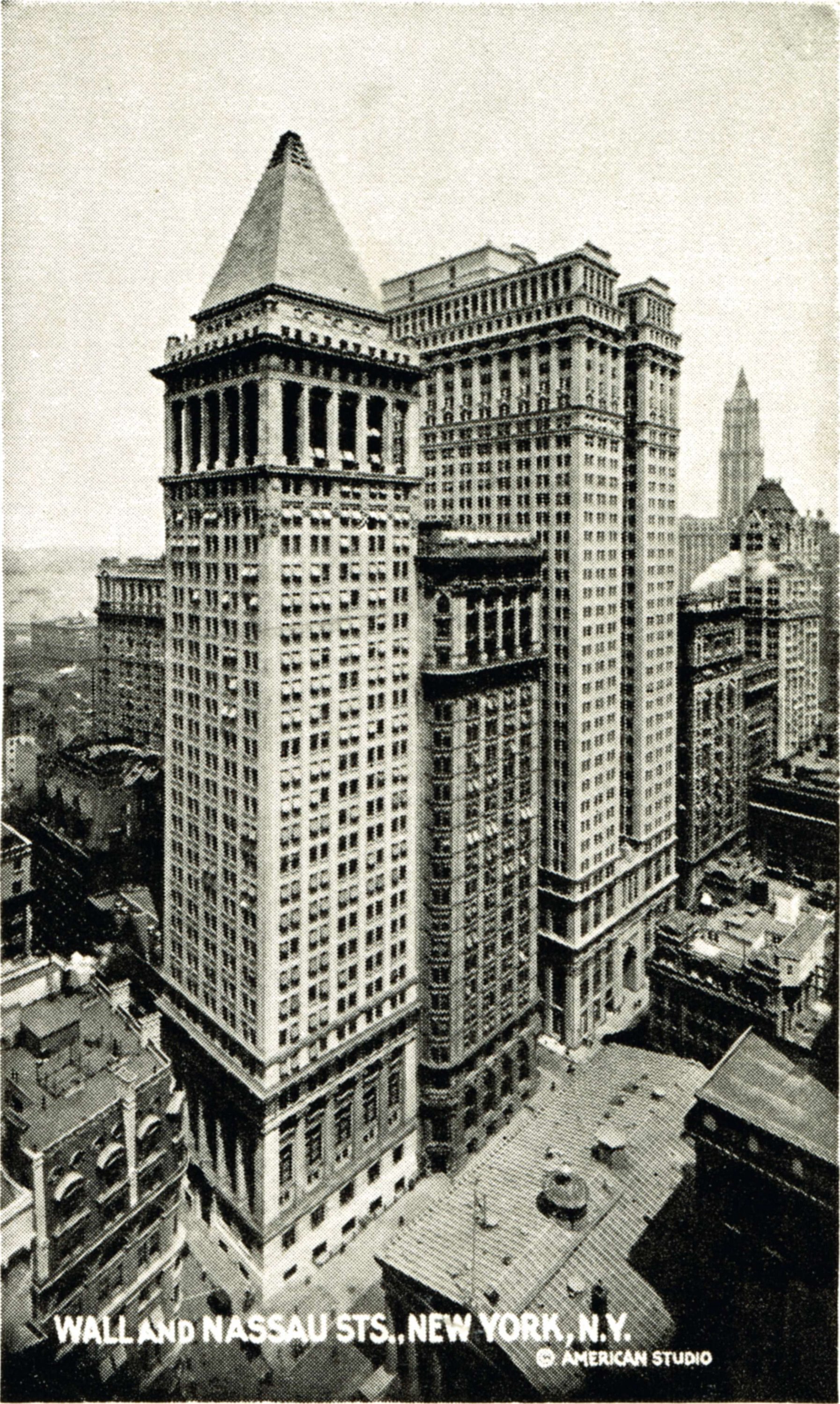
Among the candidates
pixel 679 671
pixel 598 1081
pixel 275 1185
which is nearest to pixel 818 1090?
pixel 598 1081

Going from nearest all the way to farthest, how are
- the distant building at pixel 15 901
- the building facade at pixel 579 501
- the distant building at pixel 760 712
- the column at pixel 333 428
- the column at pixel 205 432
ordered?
1. the column at pixel 333 428
2. the column at pixel 205 432
3. the building facade at pixel 579 501
4. the distant building at pixel 15 901
5. the distant building at pixel 760 712

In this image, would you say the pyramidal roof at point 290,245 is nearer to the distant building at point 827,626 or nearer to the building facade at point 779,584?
the building facade at point 779,584

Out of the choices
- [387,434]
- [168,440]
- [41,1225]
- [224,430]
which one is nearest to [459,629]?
→ [387,434]

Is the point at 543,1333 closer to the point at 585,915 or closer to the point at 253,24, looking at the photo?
the point at 585,915

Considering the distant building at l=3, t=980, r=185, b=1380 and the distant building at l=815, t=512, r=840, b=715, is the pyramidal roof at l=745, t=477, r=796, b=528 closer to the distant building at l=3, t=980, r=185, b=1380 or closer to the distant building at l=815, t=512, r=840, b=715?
the distant building at l=815, t=512, r=840, b=715

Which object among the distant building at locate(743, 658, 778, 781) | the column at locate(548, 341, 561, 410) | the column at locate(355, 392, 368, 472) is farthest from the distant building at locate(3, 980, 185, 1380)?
the distant building at locate(743, 658, 778, 781)

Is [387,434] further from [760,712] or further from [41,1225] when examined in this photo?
[760,712]

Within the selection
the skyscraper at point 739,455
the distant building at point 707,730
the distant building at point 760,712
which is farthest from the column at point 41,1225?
the distant building at point 760,712
